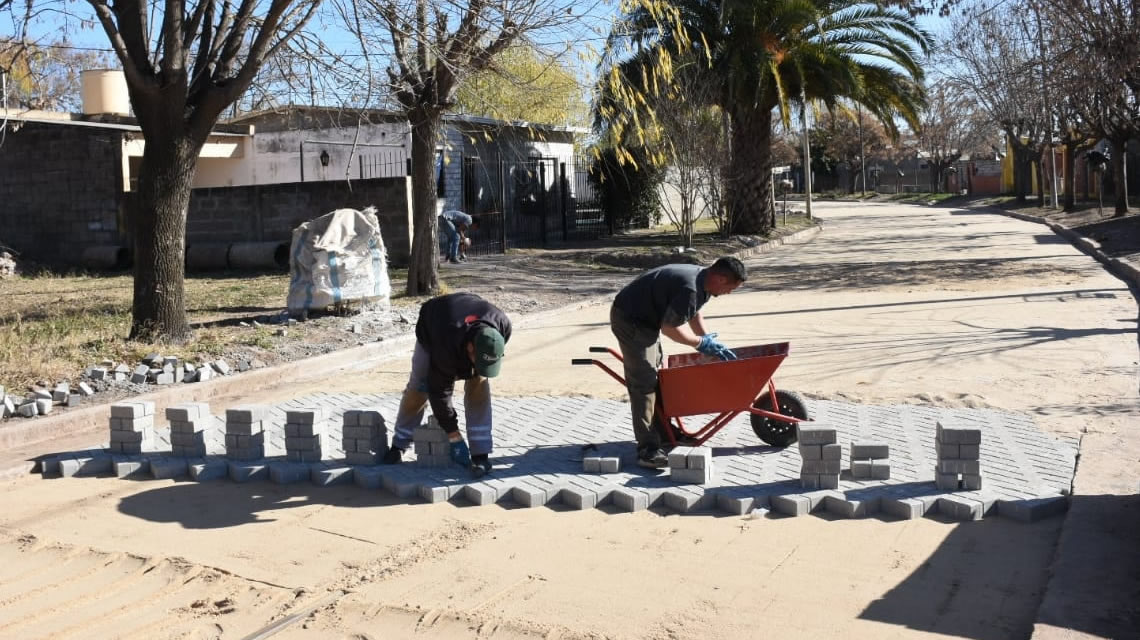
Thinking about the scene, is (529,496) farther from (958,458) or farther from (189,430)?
(189,430)

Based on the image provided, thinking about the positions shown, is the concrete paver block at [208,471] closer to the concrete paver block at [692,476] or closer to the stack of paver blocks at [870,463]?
the concrete paver block at [692,476]

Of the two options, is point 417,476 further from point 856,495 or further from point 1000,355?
point 1000,355

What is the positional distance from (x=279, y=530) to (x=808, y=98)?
23.9 m

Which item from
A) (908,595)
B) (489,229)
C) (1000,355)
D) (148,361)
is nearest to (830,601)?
(908,595)

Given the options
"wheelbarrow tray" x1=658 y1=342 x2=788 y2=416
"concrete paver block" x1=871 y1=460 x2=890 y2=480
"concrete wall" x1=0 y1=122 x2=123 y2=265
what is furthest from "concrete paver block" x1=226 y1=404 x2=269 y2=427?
"concrete wall" x1=0 y1=122 x2=123 y2=265

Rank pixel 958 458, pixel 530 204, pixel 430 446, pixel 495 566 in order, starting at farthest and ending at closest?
pixel 530 204
pixel 430 446
pixel 958 458
pixel 495 566

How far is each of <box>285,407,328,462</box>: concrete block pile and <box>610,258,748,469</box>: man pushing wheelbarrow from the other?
79.8 inches

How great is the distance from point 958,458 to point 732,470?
1.34 meters

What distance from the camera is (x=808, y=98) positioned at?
2761 cm

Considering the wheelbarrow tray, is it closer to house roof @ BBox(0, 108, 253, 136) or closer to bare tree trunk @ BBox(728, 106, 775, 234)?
house roof @ BBox(0, 108, 253, 136)

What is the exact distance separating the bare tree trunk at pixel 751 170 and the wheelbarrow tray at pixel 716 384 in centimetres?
2227

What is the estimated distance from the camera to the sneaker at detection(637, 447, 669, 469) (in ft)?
22.0

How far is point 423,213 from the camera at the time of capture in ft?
52.4

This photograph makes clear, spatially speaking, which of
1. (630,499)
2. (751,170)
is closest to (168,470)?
(630,499)
